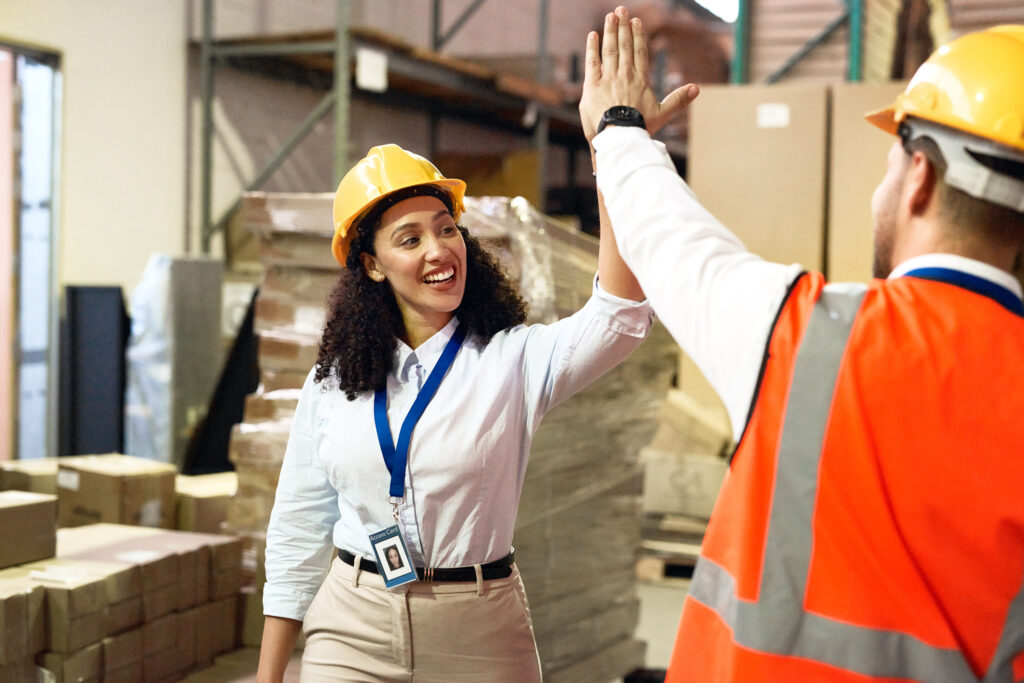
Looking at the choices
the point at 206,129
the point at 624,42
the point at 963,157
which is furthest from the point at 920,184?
the point at 206,129

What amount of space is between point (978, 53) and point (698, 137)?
4.41m

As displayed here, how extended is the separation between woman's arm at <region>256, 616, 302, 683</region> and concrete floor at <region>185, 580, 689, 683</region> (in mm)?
931

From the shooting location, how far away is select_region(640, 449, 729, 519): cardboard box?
5.60 meters

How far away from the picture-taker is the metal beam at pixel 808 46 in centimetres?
611

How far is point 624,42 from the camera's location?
1.42 meters

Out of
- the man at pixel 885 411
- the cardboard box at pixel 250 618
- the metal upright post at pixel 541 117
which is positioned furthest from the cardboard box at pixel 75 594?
the metal upright post at pixel 541 117

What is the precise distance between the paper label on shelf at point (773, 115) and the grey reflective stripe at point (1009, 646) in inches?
180

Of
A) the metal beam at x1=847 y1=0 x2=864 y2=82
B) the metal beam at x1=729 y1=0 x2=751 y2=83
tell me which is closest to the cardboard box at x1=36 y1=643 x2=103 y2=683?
the metal beam at x1=729 y1=0 x2=751 y2=83

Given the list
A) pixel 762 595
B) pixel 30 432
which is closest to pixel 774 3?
pixel 30 432

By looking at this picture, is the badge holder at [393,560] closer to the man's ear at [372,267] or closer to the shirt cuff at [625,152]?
the man's ear at [372,267]

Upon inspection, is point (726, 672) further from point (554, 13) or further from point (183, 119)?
point (554, 13)

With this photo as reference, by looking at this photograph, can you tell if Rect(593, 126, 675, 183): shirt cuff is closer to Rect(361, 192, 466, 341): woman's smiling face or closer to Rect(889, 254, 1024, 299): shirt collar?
Rect(889, 254, 1024, 299): shirt collar

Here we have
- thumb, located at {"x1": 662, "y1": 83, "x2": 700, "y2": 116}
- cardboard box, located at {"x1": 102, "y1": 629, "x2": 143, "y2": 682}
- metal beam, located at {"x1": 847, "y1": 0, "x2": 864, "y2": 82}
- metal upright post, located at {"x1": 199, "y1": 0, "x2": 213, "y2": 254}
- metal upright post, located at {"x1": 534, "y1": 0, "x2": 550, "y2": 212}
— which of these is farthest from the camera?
metal upright post, located at {"x1": 534, "y1": 0, "x2": 550, "y2": 212}

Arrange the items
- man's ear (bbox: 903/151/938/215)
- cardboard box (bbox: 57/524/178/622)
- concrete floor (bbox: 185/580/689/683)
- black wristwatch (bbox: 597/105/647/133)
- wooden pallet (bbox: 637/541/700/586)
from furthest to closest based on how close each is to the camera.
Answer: wooden pallet (bbox: 637/541/700/586) → concrete floor (bbox: 185/580/689/683) → cardboard box (bbox: 57/524/178/622) → black wristwatch (bbox: 597/105/647/133) → man's ear (bbox: 903/151/938/215)
